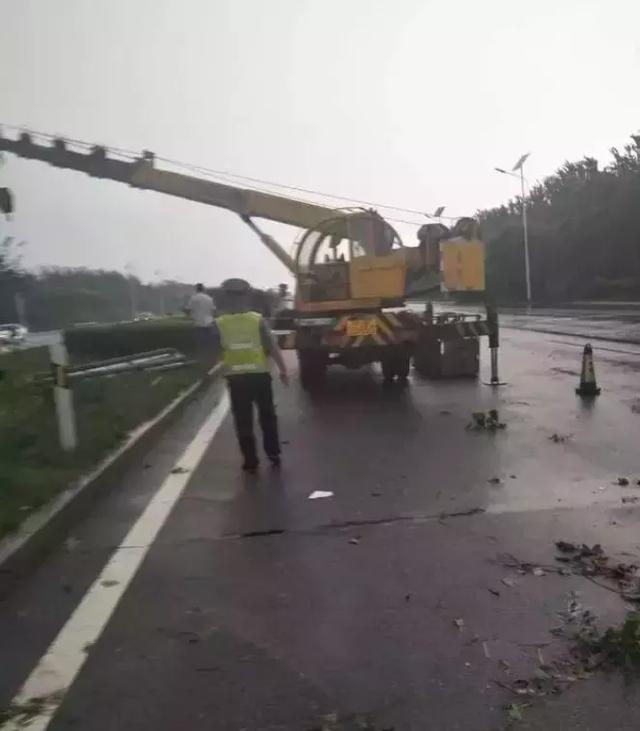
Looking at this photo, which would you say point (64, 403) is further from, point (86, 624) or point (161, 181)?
point (161, 181)

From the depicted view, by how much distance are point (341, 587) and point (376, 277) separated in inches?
455

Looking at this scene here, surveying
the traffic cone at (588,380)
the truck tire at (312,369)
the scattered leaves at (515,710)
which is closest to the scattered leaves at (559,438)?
the traffic cone at (588,380)

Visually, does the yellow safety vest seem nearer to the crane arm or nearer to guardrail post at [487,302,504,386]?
guardrail post at [487,302,504,386]

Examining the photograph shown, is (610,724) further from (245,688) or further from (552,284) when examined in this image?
(552,284)

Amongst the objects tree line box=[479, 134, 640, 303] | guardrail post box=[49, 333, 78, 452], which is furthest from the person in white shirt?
tree line box=[479, 134, 640, 303]

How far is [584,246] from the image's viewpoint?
66.2m

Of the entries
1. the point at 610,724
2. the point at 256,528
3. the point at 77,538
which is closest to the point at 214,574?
the point at 256,528

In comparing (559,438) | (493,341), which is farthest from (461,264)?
(559,438)

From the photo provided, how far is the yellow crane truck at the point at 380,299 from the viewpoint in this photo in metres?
15.6

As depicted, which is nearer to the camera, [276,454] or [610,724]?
[610,724]

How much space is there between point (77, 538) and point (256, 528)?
1.29 m

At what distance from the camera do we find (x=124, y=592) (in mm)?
5285

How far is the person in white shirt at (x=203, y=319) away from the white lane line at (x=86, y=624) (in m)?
13.1

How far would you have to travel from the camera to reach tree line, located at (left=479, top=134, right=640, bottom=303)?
203ft
